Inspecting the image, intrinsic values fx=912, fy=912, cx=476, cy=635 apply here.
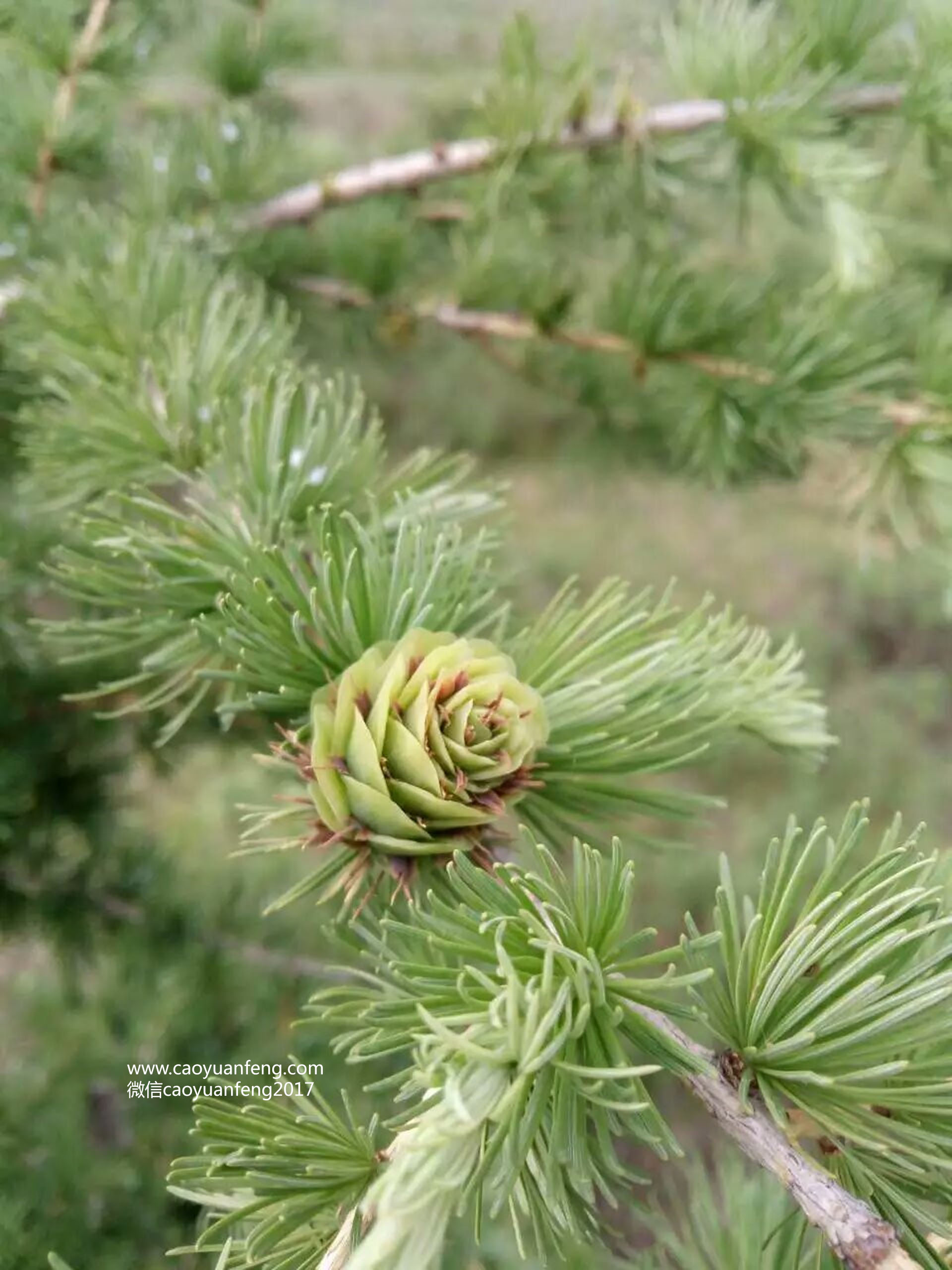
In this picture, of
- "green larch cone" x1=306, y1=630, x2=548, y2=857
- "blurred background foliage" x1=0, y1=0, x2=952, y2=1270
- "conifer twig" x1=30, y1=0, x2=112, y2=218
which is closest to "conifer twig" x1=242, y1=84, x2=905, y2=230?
"blurred background foliage" x1=0, y1=0, x2=952, y2=1270

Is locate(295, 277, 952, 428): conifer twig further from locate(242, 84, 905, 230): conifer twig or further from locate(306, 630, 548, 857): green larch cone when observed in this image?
locate(306, 630, 548, 857): green larch cone

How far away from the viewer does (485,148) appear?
0.57 meters

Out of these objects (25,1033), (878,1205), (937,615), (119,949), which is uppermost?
(937,615)

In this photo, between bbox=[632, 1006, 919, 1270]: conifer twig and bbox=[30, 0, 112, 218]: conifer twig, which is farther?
bbox=[30, 0, 112, 218]: conifer twig

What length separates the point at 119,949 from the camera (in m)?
0.62

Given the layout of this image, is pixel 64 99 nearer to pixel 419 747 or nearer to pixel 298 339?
pixel 298 339

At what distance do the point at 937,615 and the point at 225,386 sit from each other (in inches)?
70.2

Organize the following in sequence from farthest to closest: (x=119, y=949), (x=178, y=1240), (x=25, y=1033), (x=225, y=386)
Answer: (x=25, y=1033)
(x=119, y=949)
(x=178, y=1240)
(x=225, y=386)

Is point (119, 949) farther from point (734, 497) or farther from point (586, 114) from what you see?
point (734, 497)

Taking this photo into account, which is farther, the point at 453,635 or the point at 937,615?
the point at 937,615

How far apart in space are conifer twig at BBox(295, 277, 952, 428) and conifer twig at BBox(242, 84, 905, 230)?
66mm

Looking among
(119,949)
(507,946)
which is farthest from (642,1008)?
(119,949)

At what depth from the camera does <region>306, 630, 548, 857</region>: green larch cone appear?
24 centimetres

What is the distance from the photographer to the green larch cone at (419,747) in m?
0.24
